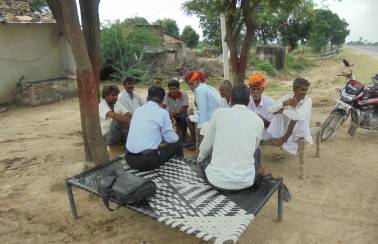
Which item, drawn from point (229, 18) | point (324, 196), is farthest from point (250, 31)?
point (324, 196)

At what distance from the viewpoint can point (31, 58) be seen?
1213 cm

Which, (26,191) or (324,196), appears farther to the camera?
(26,191)

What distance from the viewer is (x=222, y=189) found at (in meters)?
3.24

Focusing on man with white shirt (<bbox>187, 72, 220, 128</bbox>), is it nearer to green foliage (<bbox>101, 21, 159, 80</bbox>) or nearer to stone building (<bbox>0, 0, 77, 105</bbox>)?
stone building (<bbox>0, 0, 77, 105</bbox>)

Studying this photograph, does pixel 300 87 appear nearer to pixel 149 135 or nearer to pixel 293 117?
pixel 293 117

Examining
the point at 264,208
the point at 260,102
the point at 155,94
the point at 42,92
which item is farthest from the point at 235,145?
the point at 42,92

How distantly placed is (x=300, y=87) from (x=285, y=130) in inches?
23.7

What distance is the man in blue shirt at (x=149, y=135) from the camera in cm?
386

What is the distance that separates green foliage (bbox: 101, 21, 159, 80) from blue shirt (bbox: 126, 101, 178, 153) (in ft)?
37.9

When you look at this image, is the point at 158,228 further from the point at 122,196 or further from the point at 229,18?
the point at 229,18

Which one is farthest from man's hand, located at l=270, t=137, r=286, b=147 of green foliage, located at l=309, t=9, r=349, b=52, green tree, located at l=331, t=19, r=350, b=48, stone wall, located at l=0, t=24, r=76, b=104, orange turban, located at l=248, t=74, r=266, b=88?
green tree, located at l=331, t=19, r=350, b=48

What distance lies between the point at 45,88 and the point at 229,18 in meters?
7.05

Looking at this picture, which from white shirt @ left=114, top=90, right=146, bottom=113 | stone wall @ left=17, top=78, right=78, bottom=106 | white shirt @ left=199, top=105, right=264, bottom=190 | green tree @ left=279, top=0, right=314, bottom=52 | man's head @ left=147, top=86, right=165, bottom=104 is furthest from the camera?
green tree @ left=279, top=0, right=314, bottom=52

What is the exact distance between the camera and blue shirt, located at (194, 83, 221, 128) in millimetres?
4965
